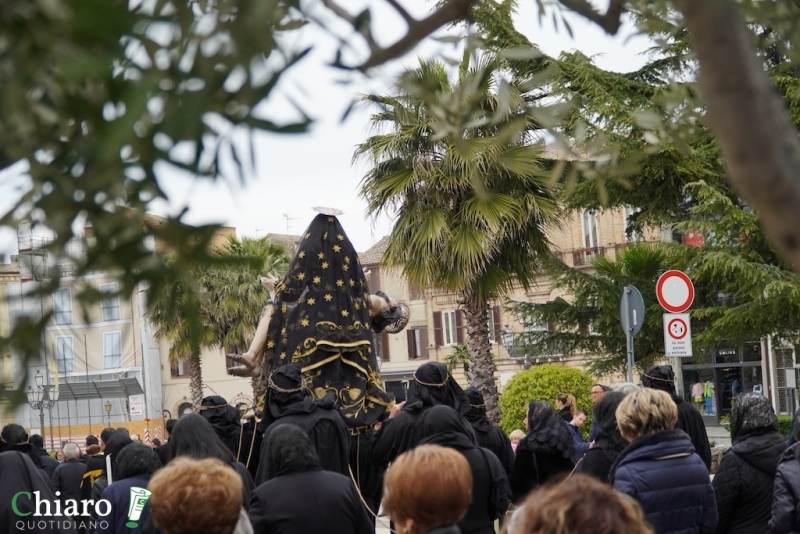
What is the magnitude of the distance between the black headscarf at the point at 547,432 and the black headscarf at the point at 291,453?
292 cm

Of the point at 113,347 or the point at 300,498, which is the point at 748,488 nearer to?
the point at 300,498

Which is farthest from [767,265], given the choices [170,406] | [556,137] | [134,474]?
[170,406]

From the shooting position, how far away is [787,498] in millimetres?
4707

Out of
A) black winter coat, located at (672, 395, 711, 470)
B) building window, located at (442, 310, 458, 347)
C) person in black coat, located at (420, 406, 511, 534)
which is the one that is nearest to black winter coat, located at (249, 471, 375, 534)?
person in black coat, located at (420, 406, 511, 534)

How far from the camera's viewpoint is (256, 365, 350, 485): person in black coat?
675cm

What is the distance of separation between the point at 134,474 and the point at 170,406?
5661cm

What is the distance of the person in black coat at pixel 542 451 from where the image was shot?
7.35 meters

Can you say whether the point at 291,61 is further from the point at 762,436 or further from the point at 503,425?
the point at 503,425

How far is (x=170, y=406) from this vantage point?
199 feet

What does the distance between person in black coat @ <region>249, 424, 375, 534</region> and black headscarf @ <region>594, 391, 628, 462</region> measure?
1.75 metres

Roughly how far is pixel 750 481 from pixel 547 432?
198 centimetres

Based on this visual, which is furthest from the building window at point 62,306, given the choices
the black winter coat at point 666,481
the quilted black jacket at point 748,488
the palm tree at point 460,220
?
the palm tree at point 460,220

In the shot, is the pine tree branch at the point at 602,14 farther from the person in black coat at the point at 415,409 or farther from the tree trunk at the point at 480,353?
the tree trunk at the point at 480,353

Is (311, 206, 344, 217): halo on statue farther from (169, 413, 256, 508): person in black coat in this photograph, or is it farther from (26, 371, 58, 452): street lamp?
(26, 371, 58, 452): street lamp
